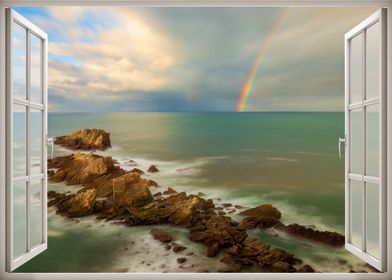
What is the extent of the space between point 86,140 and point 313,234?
342 cm


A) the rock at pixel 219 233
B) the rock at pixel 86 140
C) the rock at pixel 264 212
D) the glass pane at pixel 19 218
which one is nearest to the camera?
the glass pane at pixel 19 218

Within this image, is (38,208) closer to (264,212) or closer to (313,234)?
(264,212)

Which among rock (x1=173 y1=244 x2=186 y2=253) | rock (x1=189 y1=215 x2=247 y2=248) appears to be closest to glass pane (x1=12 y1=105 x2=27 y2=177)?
rock (x1=173 y1=244 x2=186 y2=253)

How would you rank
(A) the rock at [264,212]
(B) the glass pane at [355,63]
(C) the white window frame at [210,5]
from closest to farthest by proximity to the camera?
(C) the white window frame at [210,5] < (B) the glass pane at [355,63] < (A) the rock at [264,212]

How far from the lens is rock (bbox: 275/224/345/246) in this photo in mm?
4480

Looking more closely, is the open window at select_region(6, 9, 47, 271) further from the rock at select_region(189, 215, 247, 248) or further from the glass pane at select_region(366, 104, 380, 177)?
the rock at select_region(189, 215, 247, 248)

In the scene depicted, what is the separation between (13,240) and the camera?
159 cm

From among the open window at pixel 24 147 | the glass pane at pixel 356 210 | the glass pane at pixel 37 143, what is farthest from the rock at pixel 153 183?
the glass pane at pixel 356 210

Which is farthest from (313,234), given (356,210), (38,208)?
(38,208)

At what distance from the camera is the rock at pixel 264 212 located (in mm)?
4594

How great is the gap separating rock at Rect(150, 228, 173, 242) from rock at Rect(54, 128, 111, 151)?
145 centimetres

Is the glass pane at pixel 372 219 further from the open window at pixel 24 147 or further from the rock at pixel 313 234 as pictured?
the rock at pixel 313 234

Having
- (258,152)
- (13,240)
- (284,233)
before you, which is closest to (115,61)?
(258,152)

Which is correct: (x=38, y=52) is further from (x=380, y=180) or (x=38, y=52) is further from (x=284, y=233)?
(x=284, y=233)
